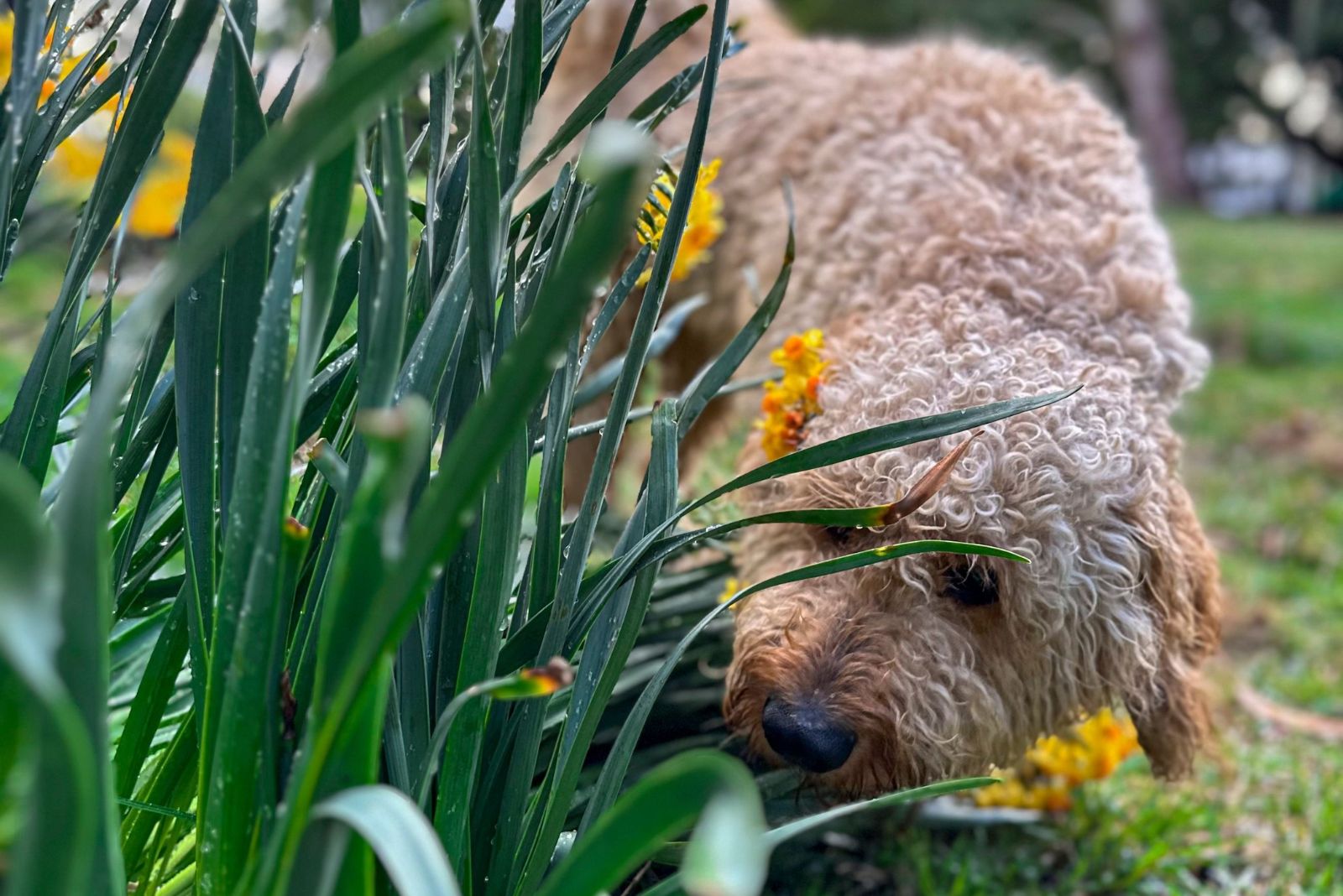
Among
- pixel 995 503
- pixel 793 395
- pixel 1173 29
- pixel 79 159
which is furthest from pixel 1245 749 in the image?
pixel 1173 29

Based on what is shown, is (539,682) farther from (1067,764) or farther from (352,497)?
(1067,764)

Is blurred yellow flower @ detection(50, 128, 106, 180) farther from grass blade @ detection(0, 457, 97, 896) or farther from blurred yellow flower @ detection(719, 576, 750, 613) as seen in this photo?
grass blade @ detection(0, 457, 97, 896)

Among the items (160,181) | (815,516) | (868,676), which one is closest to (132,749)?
(815,516)

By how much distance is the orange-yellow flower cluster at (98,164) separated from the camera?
2.28 m

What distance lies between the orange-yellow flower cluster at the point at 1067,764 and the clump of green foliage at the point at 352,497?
117cm

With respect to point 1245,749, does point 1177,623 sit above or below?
above

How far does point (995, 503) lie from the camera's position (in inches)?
68.4

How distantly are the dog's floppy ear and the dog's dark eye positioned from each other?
0.29 metres

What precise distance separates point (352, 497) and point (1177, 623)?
58.3 inches

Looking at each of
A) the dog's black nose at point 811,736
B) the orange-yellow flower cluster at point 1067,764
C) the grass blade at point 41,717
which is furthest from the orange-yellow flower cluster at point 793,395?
the grass blade at point 41,717

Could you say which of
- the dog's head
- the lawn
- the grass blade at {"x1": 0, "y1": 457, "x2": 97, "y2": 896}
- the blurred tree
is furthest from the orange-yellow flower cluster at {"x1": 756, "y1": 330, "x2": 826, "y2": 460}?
the blurred tree

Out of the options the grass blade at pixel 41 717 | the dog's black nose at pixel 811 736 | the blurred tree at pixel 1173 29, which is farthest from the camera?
the blurred tree at pixel 1173 29

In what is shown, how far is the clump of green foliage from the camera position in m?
0.75

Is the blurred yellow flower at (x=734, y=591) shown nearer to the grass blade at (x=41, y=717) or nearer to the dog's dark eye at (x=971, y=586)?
the dog's dark eye at (x=971, y=586)
